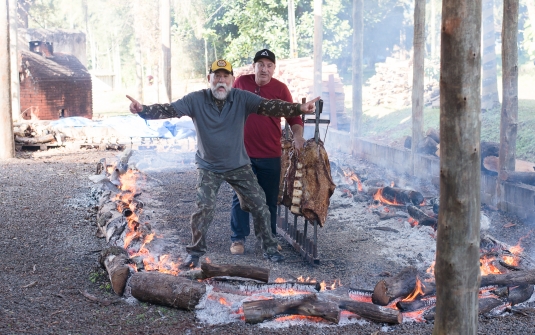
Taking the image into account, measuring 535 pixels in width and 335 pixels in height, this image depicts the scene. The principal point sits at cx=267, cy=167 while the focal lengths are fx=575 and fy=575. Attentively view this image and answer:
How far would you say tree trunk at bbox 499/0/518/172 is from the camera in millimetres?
8805

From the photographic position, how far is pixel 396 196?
10.1m

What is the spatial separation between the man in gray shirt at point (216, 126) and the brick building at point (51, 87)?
62.9 ft

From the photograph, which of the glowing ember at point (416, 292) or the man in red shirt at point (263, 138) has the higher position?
the man in red shirt at point (263, 138)

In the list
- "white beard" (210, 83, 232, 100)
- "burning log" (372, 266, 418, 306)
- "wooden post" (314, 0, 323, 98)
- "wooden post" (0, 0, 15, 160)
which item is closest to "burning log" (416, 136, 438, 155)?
"white beard" (210, 83, 232, 100)

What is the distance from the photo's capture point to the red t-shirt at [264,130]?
7.05 m

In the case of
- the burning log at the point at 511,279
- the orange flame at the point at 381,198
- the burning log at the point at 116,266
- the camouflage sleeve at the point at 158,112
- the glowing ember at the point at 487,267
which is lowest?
the glowing ember at the point at 487,267

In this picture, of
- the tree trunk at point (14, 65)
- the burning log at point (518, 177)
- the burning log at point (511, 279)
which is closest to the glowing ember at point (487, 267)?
the burning log at point (511, 279)

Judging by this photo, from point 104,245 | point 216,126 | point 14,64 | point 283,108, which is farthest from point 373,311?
point 14,64

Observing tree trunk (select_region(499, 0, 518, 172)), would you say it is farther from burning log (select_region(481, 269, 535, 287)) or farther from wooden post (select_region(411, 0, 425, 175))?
burning log (select_region(481, 269, 535, 287))

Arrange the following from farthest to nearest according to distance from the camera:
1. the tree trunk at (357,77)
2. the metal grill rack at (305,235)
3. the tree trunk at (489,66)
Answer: the tree trunk at (489,66)
the tree trunk at (357,77)
the metal grill rack at (305,235)

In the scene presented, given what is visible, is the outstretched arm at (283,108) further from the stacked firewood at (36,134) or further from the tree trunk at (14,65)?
the tree trunk at (14,65)

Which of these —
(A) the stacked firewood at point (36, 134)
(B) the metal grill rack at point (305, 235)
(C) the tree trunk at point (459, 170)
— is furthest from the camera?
(A) the stacked firewood at point (36, 134)

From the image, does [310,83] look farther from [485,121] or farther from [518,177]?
[518,177]

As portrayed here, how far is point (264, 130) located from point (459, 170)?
375 cm
